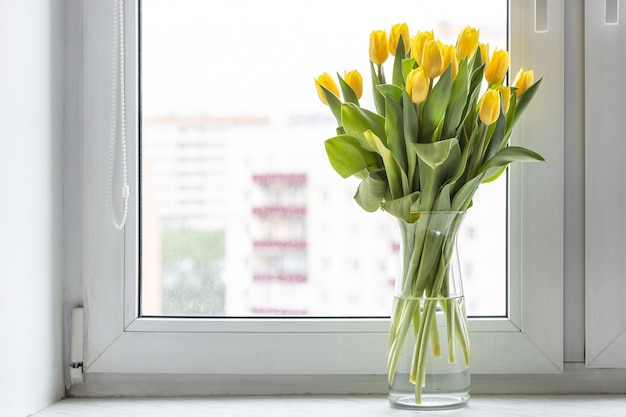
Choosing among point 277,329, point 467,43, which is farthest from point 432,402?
point 467,43

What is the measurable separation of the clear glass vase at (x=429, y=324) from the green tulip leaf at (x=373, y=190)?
5cm

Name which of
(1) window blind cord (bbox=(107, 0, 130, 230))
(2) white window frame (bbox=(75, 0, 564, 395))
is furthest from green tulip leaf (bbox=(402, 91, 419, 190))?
(1) window blind cord (bbox=(107, 0, 130, 230))

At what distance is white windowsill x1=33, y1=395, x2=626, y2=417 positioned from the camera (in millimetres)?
945

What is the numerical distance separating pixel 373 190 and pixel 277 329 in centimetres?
27

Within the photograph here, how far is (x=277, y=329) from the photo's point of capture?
3.44ft

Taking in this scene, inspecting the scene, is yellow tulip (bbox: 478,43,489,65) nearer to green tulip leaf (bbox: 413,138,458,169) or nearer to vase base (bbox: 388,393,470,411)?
green tulip leaf (bbox: 413,138,458,169)

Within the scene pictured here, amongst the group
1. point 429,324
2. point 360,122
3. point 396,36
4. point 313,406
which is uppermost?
point 396,36

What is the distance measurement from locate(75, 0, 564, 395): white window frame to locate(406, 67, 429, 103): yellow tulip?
0.86 feet

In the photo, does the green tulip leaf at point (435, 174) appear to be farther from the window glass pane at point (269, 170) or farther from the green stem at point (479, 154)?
the window glass pane at point (269, 170)

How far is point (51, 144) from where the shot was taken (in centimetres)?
100

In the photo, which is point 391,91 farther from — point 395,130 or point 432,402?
point 432,402

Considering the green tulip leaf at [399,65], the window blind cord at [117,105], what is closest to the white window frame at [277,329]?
the window blind cord at [117,105]

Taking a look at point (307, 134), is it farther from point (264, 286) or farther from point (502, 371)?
point (502, 371)

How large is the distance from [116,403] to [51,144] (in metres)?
0.38
